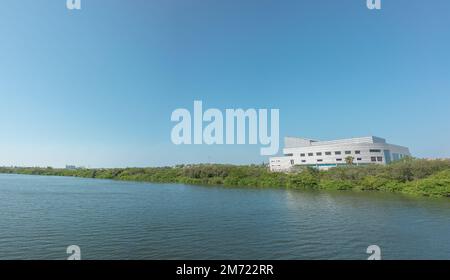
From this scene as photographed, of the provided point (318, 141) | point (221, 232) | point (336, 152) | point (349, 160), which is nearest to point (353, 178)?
point (349, 160)

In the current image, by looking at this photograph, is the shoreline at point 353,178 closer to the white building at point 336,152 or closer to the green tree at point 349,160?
the green tree at point 349,160

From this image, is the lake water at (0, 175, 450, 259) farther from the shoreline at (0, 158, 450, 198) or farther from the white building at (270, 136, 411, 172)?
the white building at (270, 136, 411, 172)

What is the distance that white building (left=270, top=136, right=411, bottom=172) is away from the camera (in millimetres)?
56500

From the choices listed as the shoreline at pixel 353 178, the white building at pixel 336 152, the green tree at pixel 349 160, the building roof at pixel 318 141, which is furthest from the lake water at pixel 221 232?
the building roof at pixel 318 141

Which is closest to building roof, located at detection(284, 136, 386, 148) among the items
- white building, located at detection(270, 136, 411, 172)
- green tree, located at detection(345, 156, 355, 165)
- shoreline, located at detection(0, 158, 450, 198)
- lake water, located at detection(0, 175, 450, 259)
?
white building, located at detection(270, 136, 411, 172)

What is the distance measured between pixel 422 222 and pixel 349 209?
4.47 meters

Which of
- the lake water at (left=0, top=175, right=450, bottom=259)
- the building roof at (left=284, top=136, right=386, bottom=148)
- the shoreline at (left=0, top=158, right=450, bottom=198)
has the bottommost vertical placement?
the lake water at (left=0, top=175, right=450, bottom=259)

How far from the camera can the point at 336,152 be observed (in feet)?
193

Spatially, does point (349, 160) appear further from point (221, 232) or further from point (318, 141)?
point (221, 232)

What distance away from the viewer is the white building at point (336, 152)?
5650 centimetres

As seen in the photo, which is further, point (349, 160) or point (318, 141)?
point (318, 141)
